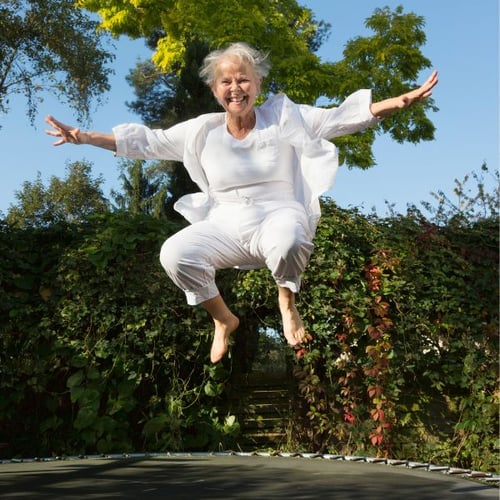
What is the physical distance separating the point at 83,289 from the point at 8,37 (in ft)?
31.4

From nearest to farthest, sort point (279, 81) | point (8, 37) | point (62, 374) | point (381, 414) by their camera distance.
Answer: point (381, 414), point (62, 374), point (8, 37), point (279, 81)

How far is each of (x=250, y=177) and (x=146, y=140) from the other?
0.43 metres

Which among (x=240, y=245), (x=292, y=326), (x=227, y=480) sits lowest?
(x=227, y=480)

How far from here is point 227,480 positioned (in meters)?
3.69

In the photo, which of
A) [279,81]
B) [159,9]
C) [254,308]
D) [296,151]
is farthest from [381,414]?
[159,9]

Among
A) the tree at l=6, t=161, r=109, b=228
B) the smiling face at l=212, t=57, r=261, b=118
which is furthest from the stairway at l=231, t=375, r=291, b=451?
the tree at l=6, t=161, r=109, b=228

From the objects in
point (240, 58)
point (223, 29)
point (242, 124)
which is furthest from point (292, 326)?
point (223, 29)

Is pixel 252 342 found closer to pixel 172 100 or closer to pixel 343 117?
pixel 343 117

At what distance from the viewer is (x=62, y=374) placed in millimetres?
5250

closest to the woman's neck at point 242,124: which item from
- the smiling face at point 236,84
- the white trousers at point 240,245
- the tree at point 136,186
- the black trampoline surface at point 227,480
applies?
the smiling face at point 236,84

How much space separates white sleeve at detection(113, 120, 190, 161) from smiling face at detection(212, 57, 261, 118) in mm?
274

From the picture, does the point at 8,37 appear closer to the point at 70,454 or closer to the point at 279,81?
the point at 279,81

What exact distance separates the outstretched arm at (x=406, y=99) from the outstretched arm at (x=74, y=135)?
0.99 meters

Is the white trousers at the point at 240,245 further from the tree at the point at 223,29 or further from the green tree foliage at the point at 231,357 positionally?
the tree at the point at 223,29
